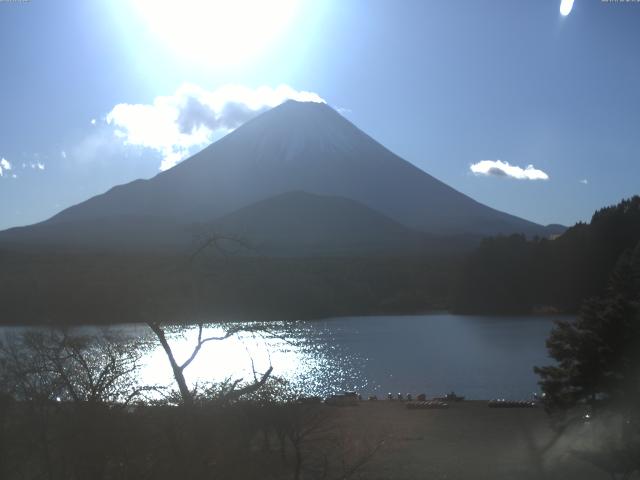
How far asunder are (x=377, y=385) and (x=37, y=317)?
1808 centimetres

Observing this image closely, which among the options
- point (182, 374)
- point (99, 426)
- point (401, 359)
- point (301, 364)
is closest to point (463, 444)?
point (182, 374)

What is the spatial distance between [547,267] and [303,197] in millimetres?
37756

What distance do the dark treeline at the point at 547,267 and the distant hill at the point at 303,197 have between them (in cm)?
1837

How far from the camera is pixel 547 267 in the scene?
51.0 metres

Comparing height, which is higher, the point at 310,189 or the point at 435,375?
the point at 310,189

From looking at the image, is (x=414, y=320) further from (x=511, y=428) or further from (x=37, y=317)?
(x=37, y=317)

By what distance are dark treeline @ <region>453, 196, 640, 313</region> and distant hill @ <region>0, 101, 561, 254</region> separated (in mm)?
18369

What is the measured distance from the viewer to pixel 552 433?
12344 millimetres

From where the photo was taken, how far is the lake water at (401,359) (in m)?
19.5

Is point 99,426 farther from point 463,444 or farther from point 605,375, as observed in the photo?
point 463,444

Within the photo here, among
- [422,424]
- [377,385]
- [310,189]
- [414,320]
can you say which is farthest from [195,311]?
[310,189]

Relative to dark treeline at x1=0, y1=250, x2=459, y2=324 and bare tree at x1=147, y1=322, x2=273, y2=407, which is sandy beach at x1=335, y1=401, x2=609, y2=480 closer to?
dark treeline at x1=0, y1=250, x2=459, y2=324

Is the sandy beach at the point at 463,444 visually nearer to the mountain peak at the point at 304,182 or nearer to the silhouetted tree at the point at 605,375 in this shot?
the silhouetted tree at the point at 605,375

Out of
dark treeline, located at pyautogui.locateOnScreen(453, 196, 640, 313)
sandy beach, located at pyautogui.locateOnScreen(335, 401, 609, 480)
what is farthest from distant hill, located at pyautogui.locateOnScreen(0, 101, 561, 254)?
sandy beach, located at pyautogui.locateOnScreen(335, 401, 609, 480)
